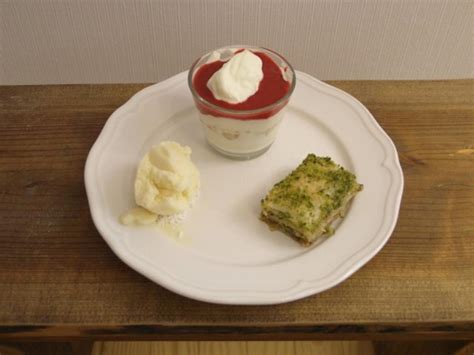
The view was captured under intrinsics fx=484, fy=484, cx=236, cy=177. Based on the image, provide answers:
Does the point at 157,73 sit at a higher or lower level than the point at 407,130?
lower

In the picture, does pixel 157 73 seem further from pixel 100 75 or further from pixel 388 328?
pixel 388 328

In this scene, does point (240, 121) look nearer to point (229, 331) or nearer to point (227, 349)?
point (229, 331)

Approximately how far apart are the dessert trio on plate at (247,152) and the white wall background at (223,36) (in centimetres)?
60

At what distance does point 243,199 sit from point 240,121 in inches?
6.5

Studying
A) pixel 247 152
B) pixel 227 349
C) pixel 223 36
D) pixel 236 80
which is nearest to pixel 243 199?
pixel 247 152

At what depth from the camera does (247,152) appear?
1.10 m

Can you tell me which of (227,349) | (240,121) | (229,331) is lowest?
(227,349)

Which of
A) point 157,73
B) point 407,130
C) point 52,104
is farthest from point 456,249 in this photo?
point 157,73

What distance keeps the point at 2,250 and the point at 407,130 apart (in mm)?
940

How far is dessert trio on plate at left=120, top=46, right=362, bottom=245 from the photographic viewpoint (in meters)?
0.95

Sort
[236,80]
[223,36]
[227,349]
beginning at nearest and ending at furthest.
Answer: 1. [236,80]
2. [227,349]
3. [223,36]

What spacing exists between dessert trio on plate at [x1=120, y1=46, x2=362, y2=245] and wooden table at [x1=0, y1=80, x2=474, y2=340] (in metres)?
0.13

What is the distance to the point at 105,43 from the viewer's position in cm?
169

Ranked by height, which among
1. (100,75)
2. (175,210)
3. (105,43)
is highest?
(175,210)
